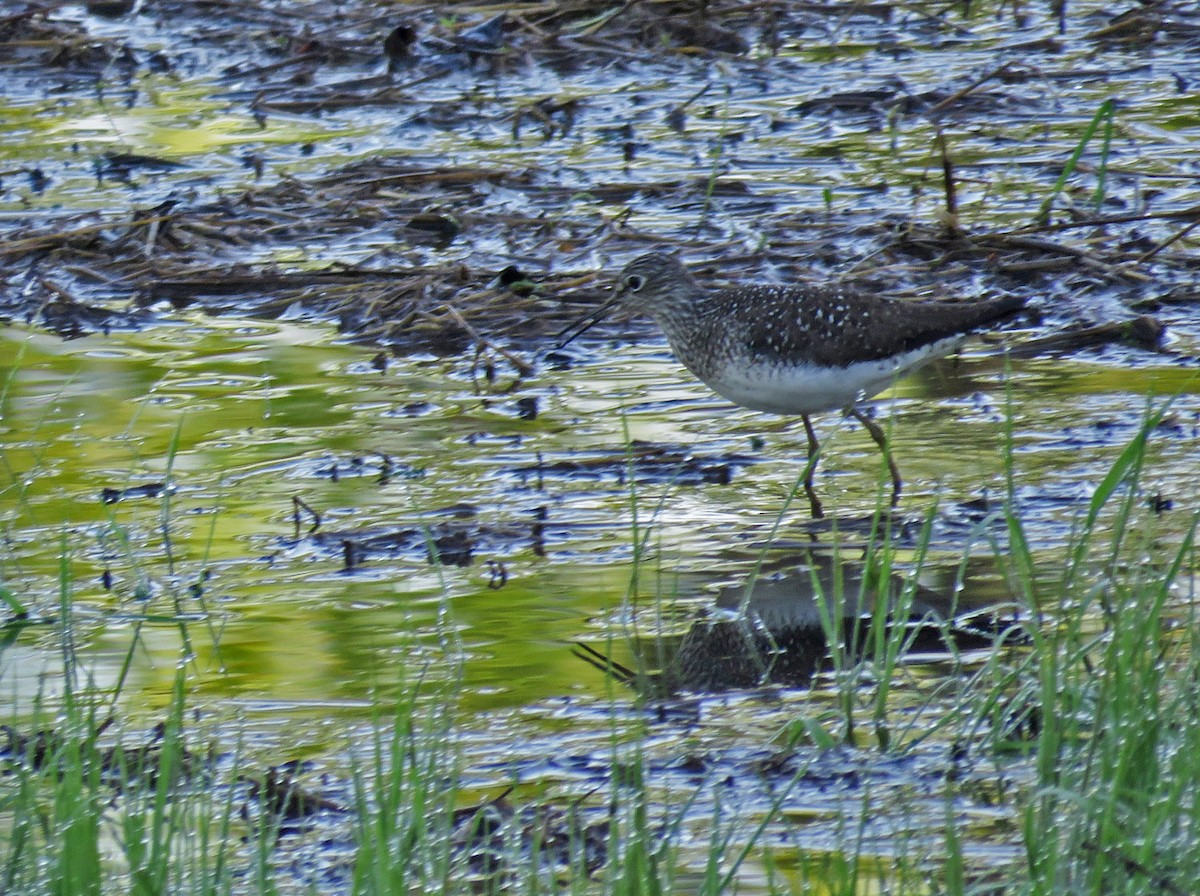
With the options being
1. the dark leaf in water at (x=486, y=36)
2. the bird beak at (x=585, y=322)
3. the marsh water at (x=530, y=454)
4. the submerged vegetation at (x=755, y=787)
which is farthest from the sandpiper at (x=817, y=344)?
the dark leaf in water at (x=486, y=36)

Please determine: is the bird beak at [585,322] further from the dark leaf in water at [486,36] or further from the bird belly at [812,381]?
the dark leaf in water at [486,36]

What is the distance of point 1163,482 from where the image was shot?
6371 mm

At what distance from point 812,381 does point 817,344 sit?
12cm

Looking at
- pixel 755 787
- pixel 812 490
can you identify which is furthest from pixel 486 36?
pixel 755 787

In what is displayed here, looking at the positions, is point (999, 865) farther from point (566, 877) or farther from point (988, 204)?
point (988, 204)

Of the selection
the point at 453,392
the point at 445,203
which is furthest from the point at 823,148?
the point at 453,392

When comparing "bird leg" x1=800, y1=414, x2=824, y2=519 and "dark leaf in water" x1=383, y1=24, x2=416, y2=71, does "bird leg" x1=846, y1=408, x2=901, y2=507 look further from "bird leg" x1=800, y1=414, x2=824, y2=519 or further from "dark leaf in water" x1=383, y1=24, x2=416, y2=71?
"dark leaf in water" x1=383, y1=24, x2=416, y2=71

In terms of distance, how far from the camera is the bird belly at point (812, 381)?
6.71 metres

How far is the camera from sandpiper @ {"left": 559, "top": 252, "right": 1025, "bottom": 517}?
264 inches

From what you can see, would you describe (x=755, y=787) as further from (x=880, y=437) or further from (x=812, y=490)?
(x=880, y=437)

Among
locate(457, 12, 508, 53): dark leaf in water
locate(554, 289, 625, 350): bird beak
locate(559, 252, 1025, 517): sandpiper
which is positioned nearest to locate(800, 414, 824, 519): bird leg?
locate(559, 252, 1025, 517): sandpiper

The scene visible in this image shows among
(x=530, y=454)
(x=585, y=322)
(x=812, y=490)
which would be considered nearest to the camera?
(x=812, y=490)

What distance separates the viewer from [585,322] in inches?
315

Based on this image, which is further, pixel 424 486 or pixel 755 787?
pixel 424 486
